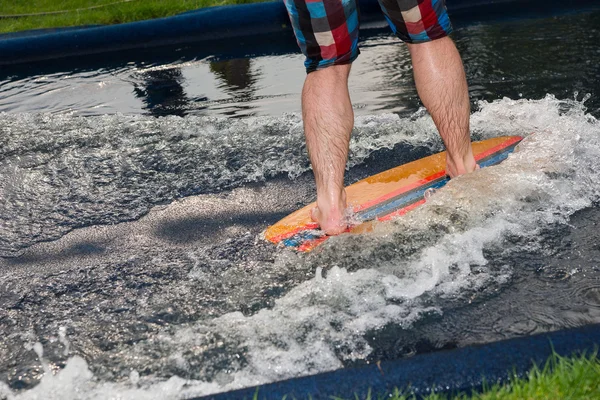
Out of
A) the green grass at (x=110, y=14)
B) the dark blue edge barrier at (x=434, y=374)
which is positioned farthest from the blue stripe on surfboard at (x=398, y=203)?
the green grass at (x=110, y=14)

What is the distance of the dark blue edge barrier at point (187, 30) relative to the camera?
18.7ft

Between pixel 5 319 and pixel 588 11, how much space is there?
508cm

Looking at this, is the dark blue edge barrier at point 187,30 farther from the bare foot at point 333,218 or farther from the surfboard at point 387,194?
the bare foot at point 333,218

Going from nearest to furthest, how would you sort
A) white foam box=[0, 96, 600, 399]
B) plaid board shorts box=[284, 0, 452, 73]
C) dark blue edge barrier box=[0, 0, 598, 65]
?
white foam box=[0, 96, 600, 399]
plaid board shorts box=[284, 0, 452, 73]
dark blue edge barrier box=[0, 0, 598, 65]

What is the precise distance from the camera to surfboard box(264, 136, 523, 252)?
6.89ft

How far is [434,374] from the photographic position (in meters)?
1.20

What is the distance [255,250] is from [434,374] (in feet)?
3.14

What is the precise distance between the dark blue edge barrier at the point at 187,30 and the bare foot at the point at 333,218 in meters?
3.80

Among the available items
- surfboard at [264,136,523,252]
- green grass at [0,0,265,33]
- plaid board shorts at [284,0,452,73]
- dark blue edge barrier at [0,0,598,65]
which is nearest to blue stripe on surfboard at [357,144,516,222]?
surfboard at [264,136,523,252]

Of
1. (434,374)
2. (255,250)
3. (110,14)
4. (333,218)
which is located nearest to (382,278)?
(333,218)

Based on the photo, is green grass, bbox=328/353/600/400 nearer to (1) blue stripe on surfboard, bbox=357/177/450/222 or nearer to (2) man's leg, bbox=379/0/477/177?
(1) blue stripe on surfboard, bbox=357/177/450/222

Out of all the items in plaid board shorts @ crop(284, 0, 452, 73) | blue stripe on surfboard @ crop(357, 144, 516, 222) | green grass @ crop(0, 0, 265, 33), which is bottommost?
blue stripe on surfboard @ crop(357, 144, 516, 222)

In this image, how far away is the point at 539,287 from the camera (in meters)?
1.73

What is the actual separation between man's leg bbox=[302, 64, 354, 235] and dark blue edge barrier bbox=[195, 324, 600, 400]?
0.86 m
